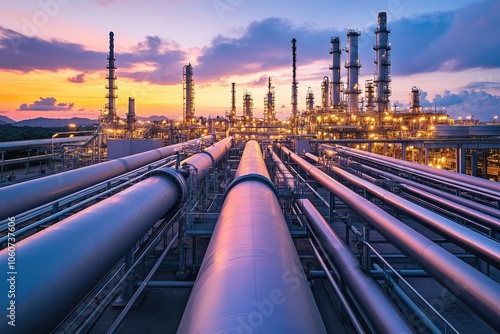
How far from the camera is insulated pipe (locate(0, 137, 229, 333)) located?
2504 mm

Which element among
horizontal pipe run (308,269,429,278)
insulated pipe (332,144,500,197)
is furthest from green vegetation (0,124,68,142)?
horizontal pipe run (308,269,429,278)

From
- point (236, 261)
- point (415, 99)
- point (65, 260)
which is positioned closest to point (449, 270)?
point (236, 261)

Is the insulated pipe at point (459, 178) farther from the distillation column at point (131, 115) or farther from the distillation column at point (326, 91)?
the distillation column at point (326, 91)

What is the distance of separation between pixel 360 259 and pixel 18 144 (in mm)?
21124

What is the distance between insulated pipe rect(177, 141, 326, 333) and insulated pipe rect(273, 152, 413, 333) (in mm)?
2198

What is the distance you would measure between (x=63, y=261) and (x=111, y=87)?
35.1m

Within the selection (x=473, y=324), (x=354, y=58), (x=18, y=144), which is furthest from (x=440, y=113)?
(x=18, y=144)

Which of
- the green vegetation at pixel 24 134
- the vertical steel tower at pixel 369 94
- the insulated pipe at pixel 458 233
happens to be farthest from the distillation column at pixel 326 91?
the insulated pipe at pixel 458 233

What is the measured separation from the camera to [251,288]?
2.41 m

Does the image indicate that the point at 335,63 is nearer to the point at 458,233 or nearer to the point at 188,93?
the point at 188,93

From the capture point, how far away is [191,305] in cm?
258

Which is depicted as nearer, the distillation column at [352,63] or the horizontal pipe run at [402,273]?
the horizontal pipe run at [402,273]

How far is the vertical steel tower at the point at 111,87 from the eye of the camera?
111ft

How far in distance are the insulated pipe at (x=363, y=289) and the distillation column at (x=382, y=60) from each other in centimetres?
3194
